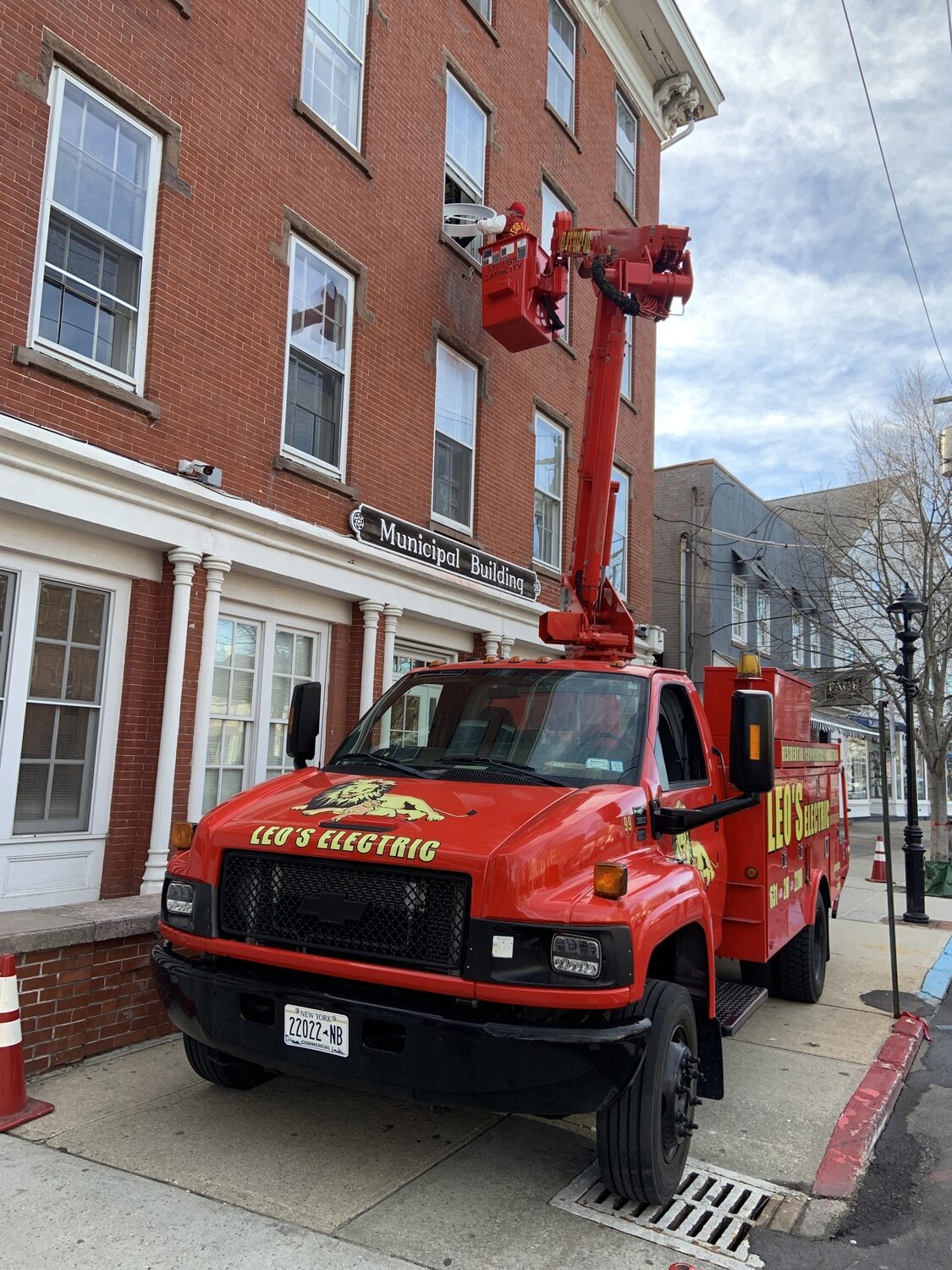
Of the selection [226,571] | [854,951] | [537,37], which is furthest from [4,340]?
[537,37]

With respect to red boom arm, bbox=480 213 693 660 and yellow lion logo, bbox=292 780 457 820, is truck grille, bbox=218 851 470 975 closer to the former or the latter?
yellow lion logo, bbox=292 780 457 820

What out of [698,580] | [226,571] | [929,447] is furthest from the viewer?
[698,580]

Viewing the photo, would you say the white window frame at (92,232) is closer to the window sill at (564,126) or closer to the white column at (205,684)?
the white column at (205,684)

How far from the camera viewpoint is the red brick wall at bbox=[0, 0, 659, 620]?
6535 millimetres

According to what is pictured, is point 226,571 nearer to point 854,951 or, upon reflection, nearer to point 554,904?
point 554,904

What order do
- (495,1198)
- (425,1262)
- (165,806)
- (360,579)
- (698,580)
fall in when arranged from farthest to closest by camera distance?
(698,580), (360,579), (165,806), (495,1198), (425,1262)

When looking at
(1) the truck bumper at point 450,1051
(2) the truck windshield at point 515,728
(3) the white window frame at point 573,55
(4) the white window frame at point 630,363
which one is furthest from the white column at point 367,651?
(3) the white window frame at point 573,55

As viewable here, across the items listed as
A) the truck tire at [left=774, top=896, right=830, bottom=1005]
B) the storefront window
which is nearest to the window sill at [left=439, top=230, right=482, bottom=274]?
the truck tire at [left=774, top=896, right=830, bottom=1005]

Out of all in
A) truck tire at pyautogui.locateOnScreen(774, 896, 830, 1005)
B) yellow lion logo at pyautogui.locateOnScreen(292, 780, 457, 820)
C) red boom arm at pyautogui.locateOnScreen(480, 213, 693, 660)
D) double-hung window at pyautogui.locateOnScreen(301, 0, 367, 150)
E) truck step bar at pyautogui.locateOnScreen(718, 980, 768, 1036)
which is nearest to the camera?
yellow lion logo at pyautogui.locateOnScreen(292, 780, 457, 820)

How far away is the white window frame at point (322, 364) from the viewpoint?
855cm

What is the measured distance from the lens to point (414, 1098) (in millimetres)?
3561

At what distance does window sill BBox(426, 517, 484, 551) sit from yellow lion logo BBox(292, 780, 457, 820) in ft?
20.4

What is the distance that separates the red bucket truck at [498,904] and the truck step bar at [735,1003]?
0.03 meters

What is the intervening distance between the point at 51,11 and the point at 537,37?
873 cm
